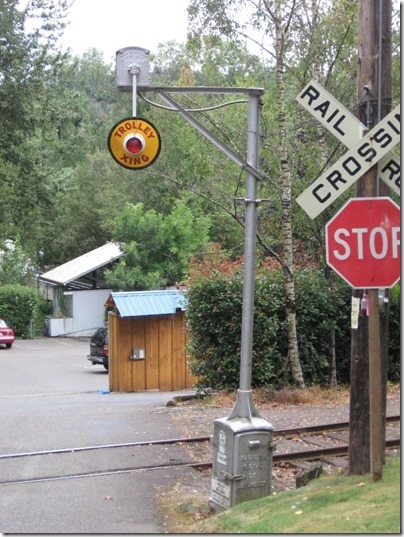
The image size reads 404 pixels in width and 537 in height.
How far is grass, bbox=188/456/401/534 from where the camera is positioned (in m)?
6.18

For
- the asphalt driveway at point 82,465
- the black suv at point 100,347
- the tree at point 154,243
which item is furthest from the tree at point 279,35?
the tree at point 154,243

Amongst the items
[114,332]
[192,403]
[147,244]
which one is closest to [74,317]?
[147,244]

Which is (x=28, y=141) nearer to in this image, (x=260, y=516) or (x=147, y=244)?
(x=147, y=244)

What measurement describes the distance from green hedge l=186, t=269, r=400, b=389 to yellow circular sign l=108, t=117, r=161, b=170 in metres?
8.15

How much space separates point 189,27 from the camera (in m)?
16.1

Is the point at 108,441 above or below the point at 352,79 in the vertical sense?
below

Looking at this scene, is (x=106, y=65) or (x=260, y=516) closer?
(x=260, y=516)

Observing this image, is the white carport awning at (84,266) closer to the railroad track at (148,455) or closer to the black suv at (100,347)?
the black suv at (100,347)

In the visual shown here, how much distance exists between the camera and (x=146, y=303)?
21641 mm

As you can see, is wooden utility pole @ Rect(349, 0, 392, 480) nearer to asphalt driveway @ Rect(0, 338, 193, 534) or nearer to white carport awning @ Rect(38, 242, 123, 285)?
asphalt driveway @ Rect(0, 338, 193, 534)

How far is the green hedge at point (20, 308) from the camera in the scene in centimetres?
4612

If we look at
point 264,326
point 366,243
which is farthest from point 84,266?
point 366,243

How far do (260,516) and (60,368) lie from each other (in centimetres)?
2580

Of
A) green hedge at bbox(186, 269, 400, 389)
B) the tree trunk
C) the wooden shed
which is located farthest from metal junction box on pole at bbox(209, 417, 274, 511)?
the wooden shed
